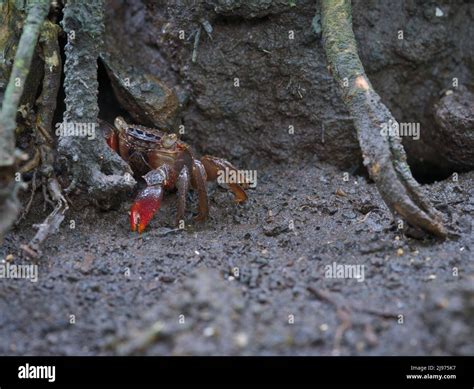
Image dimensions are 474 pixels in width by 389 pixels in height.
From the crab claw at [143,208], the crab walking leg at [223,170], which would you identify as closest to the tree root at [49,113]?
the crab claw at [143,208]

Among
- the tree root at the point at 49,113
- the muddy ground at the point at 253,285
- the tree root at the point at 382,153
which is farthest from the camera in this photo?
the tree root at the point at 49,113

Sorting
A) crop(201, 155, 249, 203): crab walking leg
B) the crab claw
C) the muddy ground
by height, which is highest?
crop(201, 155, 249, 203): crab walking leg

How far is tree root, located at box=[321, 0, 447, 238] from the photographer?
3852 mm

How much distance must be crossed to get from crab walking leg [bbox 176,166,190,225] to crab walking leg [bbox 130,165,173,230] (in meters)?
0.14

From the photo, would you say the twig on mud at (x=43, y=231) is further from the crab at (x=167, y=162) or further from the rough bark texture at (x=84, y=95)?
the crab at (x=167, y=162)

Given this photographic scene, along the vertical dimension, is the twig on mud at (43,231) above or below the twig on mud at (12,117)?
below

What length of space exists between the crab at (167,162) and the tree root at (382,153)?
4.52ft

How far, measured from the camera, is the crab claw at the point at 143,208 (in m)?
4.70

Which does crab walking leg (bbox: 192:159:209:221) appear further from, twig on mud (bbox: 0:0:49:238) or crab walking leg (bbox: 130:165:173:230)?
twig on mud (bbox: 0:0:49:238)

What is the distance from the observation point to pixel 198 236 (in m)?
4.54

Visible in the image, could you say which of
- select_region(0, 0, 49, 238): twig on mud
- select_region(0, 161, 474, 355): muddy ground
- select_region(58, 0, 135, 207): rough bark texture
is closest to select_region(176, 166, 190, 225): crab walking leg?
select_region(0, 161, 474, 355): muddy ground

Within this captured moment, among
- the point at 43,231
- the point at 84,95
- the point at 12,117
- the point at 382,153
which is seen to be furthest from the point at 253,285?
the point at 84,95
